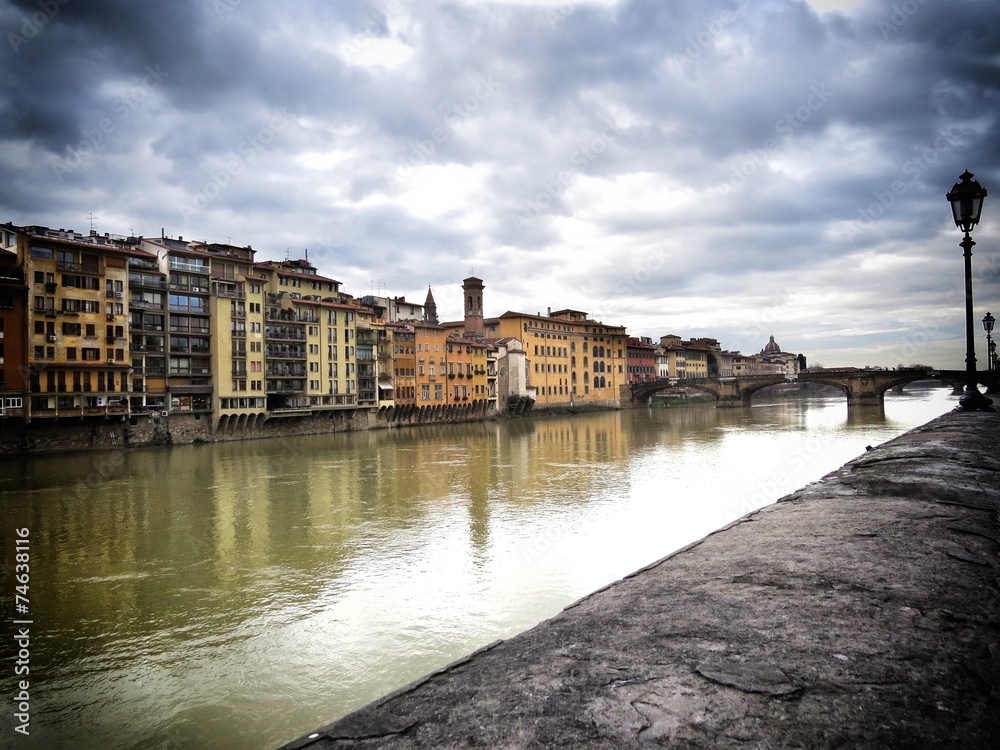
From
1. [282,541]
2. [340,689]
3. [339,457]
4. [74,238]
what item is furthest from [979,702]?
[74,238]

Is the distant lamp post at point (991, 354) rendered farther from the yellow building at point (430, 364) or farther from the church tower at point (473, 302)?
the church tower at point (473, 302)

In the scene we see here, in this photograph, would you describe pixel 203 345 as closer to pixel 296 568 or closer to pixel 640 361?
pixel 296 568

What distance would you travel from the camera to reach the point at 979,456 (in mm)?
8328

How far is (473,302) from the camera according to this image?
102 meters

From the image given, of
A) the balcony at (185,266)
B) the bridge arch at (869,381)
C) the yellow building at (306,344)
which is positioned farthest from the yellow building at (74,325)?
the bridge arch at (869,381)

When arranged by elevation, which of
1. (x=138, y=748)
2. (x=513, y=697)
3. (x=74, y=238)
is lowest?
(x=138, y=748)

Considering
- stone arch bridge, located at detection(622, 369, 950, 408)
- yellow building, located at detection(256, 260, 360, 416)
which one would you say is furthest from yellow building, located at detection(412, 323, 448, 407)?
stone arch bridge, located at detection(622, 369, 950, 408)

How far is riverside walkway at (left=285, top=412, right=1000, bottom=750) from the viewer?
245 centimetres

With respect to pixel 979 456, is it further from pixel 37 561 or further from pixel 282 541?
pixel 37 561

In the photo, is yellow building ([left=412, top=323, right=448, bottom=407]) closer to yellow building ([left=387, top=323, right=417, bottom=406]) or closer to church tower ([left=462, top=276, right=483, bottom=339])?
yellow building ([left=387, top=323, right=417, bottom=406])

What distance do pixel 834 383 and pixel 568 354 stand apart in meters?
38.8

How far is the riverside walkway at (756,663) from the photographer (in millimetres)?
2447

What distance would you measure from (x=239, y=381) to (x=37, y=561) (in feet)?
128

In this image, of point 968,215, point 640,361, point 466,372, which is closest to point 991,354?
point 968,215
